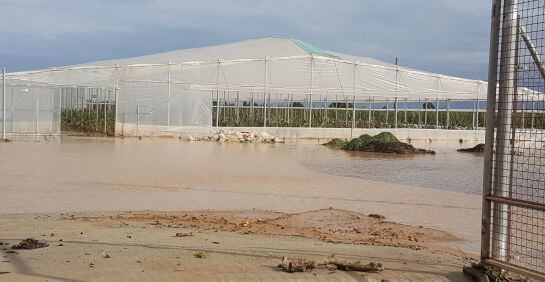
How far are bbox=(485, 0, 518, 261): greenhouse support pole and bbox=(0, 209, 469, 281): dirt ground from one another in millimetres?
561

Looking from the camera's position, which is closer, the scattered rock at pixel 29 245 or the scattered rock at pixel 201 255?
the scattered rock at pixel 201 255

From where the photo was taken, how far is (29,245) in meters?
6.77

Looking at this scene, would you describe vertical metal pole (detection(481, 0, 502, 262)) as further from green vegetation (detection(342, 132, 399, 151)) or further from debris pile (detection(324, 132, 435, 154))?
green vegetation (detection(342, 132, 399, 151))

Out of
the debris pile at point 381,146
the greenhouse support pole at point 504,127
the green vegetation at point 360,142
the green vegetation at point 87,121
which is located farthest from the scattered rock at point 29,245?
the green vegetation at point 87,121

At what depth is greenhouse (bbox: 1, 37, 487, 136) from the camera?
35569 millimetres

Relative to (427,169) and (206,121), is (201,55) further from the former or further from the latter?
(427,169)

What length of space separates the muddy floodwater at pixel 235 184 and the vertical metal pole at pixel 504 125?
2.69 meters

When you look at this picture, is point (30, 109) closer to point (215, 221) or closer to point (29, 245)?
point (215, 221)

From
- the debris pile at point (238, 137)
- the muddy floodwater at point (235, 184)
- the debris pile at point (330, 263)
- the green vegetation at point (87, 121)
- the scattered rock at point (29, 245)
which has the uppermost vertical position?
the green vegetation at point (87, 121)

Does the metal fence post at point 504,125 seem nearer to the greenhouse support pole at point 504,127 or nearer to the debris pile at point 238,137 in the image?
the greenhouse support pole at point 504,127

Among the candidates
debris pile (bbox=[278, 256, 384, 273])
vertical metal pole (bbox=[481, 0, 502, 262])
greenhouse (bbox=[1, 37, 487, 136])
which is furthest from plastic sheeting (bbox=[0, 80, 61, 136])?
vertical metal pole (bbox=[481, 0, 502, 262])

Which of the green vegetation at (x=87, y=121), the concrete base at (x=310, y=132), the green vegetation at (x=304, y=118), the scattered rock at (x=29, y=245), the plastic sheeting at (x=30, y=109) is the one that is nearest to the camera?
the scattered rock at (x=29, y=245)

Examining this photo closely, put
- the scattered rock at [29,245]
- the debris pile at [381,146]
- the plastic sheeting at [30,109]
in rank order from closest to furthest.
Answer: the scattered rock at [29,245] < the debris pile at [381,146] < the plastic sheeting at [30,109]

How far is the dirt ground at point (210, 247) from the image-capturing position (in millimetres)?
→ 5934
